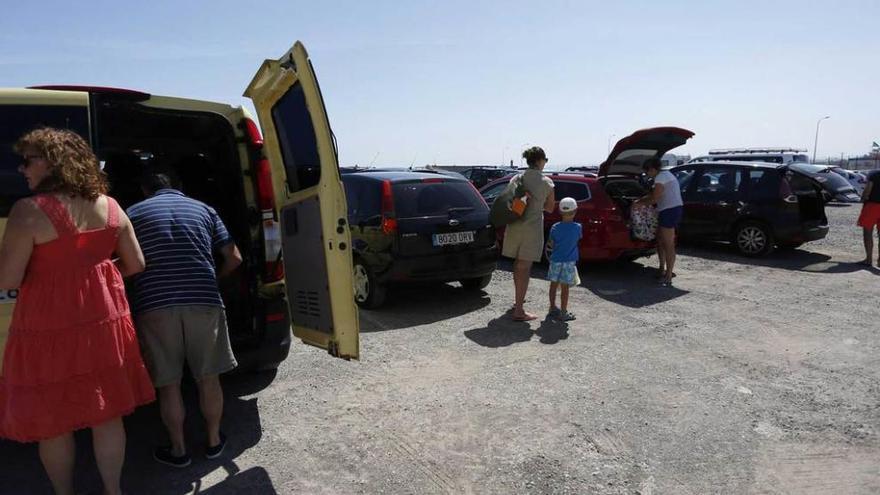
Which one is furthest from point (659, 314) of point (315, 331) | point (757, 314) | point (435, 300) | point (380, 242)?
point (315, 331)

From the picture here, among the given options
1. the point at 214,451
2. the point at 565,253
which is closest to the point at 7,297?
the point at 214,451

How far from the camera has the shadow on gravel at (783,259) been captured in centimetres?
919

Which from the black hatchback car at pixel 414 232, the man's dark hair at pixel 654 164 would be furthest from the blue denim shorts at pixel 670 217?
the black hatchback car at pixel 414 232

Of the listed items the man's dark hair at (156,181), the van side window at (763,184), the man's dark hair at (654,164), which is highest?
the man's dark hair at (156,181)

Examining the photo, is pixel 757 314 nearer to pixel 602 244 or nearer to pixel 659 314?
pixel 659 314

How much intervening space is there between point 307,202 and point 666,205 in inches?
227

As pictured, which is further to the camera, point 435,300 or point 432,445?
point 435,300

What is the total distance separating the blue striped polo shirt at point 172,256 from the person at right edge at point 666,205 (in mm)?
6253

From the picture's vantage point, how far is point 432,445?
11.7ft

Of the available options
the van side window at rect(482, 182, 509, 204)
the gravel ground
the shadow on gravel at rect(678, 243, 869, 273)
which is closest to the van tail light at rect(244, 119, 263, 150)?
the gravel ground

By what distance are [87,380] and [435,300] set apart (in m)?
4.70

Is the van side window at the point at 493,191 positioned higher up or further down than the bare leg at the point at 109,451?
higher up

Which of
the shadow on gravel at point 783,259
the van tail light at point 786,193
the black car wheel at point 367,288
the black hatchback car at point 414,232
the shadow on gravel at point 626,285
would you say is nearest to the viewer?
the black hatchback car at point 414,232

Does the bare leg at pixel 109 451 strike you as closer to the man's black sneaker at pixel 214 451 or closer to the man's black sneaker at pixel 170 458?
the man's black sneaker at pixel 170 458
